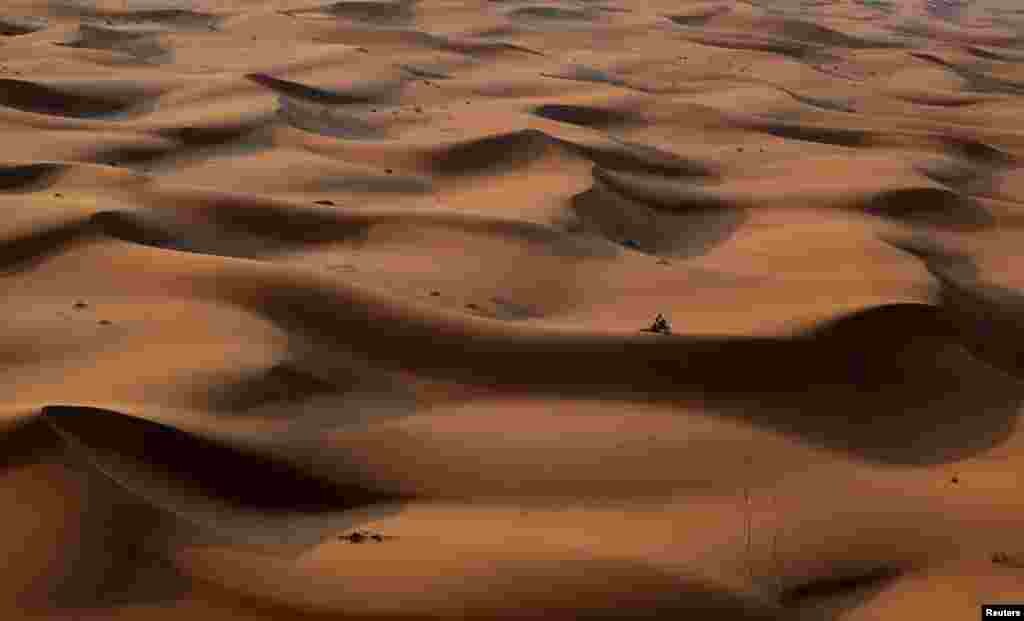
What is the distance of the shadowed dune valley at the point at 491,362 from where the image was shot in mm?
1805

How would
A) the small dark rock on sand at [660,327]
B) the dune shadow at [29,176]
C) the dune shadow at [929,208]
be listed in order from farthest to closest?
the dune shadow at [929,208] → the dune shadow at [29,176] → the small dark rock on sand at [660,327]

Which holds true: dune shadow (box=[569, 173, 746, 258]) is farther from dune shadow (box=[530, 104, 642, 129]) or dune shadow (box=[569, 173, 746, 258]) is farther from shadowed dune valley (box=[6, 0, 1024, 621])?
dune shadow (box=[530, 104, 642, 129])

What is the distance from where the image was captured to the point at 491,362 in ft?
8.40

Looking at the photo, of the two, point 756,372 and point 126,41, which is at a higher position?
point 126,41

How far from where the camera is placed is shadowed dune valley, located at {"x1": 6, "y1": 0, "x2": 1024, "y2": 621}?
5.92ft

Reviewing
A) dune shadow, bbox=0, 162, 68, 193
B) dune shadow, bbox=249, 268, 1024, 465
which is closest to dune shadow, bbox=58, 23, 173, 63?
dune shadow, bbox=0, 162, 68, 193

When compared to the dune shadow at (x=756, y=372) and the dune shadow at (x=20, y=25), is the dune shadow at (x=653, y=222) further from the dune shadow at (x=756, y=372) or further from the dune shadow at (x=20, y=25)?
the dune shadow at (x=20, y=25)

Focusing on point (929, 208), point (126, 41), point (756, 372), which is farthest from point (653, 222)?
point (126, 41)

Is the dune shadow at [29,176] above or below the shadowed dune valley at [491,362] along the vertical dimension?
above

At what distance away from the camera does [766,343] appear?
2701mm

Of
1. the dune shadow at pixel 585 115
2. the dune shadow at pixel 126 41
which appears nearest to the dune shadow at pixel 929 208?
the dune shadow at pixel 585 115

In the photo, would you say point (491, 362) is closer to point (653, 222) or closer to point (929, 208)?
point (653, 222)

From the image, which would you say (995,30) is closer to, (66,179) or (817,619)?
(66,179)

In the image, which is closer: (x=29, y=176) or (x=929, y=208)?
(x=29, y=176)
